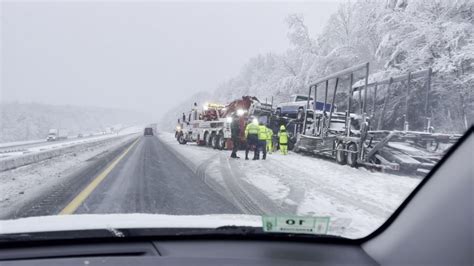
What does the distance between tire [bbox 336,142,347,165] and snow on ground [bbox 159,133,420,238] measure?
29.8 inches

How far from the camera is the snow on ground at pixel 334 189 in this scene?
6773 millimetres

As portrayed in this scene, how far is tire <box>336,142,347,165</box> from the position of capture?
15716 mm

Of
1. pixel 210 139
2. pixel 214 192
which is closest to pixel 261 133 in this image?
pixel 214 192

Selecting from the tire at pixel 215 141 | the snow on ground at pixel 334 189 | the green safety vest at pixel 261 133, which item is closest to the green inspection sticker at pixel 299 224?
the snow on ground at pixel 334 189

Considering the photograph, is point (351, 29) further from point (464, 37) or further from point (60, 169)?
point (60, 169)

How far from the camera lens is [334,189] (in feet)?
31.4

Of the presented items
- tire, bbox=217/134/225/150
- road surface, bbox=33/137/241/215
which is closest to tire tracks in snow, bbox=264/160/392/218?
road surface, bbox=33/137/241/215

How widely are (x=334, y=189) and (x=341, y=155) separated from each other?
648 cm

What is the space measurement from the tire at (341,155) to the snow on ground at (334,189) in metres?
0.76

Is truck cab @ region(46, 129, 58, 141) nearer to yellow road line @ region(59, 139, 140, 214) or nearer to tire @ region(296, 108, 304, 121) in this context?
tire @ region(296, 108, 304, 121)

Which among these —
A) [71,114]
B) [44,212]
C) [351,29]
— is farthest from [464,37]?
[71,114]

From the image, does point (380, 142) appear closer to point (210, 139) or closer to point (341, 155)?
point (341, 155)

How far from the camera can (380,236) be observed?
2.49 metres

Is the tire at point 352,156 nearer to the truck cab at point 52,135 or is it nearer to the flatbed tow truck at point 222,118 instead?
the flatbed tow truck at point 222,118
